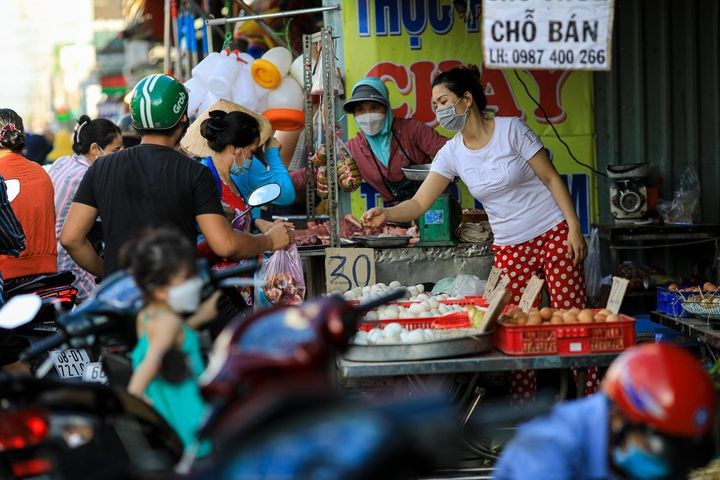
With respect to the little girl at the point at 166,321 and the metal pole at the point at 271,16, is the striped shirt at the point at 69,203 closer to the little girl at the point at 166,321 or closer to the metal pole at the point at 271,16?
the metal pole at the point at 271,16

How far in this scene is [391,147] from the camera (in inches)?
316

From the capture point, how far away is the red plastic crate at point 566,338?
4703 mm

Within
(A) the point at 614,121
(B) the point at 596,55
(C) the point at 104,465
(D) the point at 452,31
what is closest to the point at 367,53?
(D) the point at 452,31

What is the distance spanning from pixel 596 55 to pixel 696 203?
151 inches

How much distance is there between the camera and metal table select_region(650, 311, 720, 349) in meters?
4.98

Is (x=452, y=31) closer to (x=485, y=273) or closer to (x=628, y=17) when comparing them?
(x=628, y=17)

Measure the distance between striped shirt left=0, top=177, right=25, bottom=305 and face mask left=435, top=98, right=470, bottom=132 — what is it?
248 centimetres

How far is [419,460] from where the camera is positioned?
2244 mm

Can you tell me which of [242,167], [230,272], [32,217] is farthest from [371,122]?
[230,272]

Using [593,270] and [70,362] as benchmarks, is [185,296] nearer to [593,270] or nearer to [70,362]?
[70,362]

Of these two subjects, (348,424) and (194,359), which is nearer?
(348,424)

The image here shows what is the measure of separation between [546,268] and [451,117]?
107cm

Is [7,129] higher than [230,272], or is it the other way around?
[7,129]

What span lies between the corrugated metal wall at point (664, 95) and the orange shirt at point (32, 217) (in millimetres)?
4485
